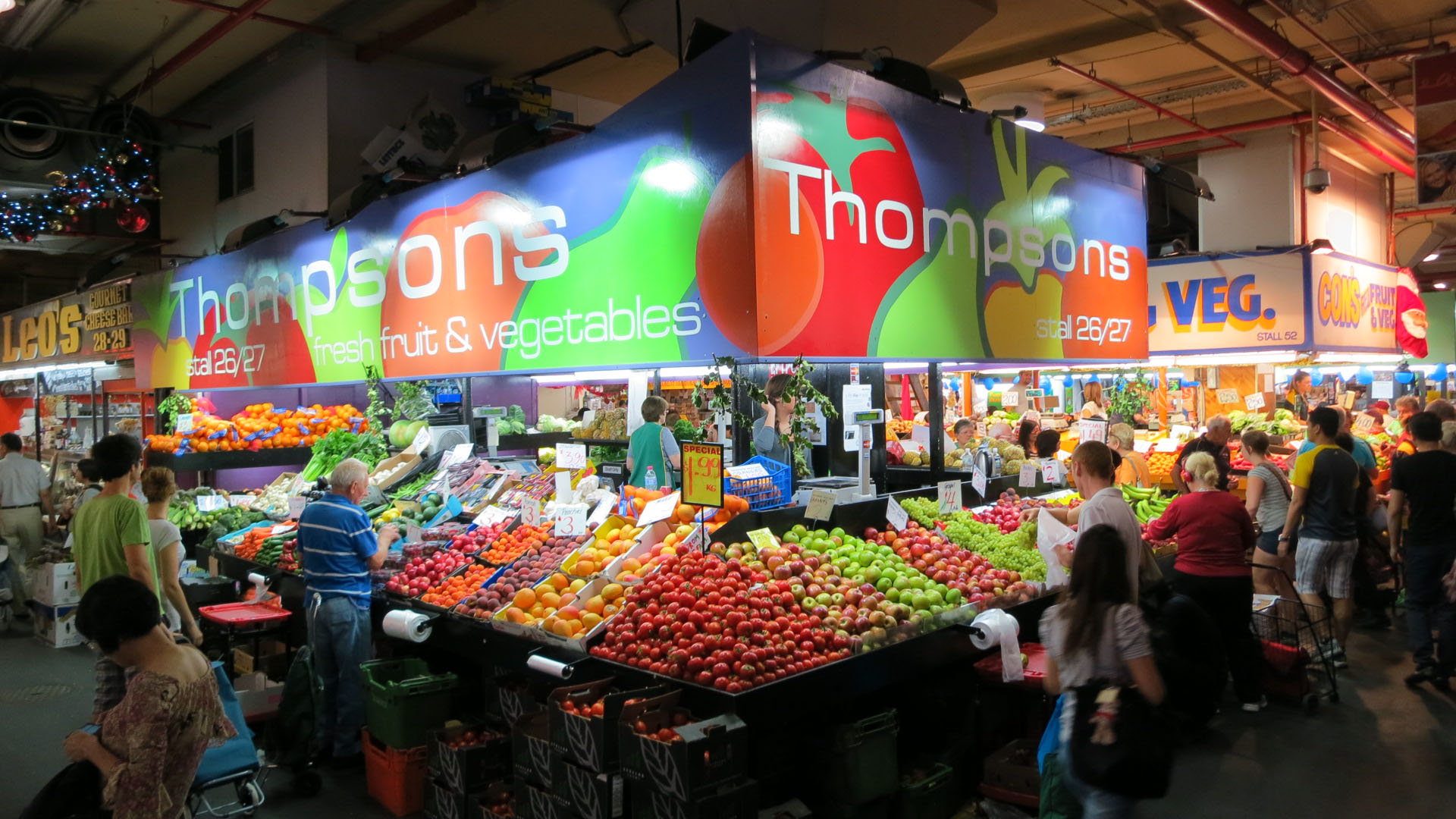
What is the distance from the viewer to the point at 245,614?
18.4ft

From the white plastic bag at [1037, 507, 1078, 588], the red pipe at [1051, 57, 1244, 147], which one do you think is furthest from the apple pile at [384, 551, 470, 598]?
the red pipe at [1051, 57, 1244, 147]

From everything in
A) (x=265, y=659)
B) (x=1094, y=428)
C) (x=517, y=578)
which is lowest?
(x=265, y=659)

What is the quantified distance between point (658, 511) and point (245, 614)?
258 centimetres

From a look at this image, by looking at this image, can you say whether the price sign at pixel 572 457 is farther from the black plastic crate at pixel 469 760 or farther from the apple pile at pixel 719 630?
the black plastic crate at pixel 469 760

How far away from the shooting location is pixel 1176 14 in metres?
9.09

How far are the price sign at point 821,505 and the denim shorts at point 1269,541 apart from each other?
144 inches

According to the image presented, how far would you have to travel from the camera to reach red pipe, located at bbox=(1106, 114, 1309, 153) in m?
11.8

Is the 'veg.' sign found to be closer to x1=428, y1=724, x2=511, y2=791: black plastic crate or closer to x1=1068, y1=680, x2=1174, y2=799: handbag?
x1=1068, y1=680, x2=1174, y2=799: handbag

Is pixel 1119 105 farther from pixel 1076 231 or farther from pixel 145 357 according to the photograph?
pixel 145 357

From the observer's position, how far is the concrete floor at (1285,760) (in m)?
4.57

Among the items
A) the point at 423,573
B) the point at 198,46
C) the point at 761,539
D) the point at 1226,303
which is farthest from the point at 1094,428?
the point at 198,46

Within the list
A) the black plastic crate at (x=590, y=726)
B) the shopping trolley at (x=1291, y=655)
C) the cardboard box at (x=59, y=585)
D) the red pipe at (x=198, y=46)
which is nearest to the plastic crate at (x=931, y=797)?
the black plastic crate at (x=590, y=726)

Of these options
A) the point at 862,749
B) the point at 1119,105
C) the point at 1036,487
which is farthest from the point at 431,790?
the point at 1119,105

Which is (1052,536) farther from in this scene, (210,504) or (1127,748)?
(210,504)
